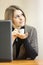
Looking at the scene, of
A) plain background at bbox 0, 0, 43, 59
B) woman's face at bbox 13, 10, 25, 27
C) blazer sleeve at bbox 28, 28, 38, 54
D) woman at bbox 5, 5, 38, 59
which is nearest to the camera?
woman at bbox 5, 5, 38, 59

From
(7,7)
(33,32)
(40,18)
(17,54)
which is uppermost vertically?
(7,7)

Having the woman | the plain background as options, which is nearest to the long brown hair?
the woman

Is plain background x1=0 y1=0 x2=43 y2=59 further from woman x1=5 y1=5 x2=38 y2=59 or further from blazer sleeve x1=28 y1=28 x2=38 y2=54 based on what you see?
blazer sleeve x1=28 y1=28 x2=38 y2=54

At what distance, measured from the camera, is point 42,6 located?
2627 millimetres

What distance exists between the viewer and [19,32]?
6.66 ft

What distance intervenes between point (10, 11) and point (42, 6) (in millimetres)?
567

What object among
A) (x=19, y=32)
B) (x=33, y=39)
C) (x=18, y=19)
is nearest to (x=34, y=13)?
(x=18, y=19)

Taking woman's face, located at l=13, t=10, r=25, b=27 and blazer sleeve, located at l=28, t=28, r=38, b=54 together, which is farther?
woman's face, located at l=13, t=10, r=25, b=27

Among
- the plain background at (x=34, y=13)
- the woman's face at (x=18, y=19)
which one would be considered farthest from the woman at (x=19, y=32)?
the plain background at (x=34, y=13)

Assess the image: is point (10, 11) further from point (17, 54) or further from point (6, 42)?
point (6, 42)

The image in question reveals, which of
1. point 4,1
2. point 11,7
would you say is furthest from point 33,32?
point 4,1

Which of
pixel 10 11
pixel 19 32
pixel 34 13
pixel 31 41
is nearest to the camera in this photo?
pixel 19 32

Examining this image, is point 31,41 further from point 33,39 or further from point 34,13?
point 34,13

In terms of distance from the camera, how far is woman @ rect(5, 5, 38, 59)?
2.01 metres
